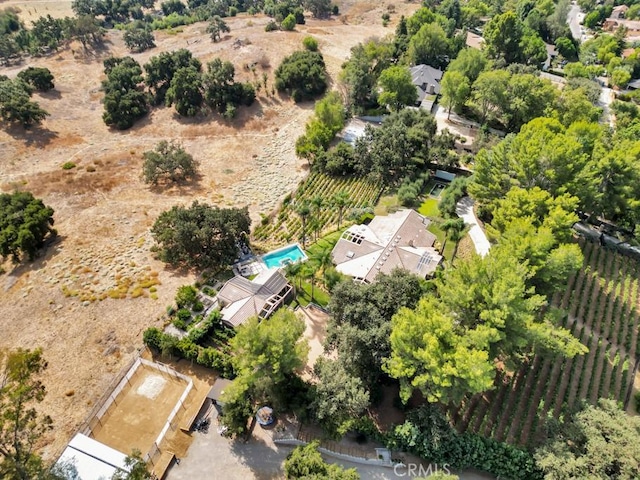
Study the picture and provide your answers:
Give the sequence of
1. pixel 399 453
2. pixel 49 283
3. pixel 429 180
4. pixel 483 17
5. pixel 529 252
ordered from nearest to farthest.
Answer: pixel 399 453 → pixel 529 252 → pixel 49 283 → pixel 429 180 → pixel 483 17

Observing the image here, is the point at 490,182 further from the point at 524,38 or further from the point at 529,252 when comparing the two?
the point at 524,38

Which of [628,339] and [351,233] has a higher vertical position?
[351,233]

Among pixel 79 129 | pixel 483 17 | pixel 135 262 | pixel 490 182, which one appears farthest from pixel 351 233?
pixel 483 17

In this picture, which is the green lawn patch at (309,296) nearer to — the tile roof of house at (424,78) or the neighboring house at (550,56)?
the tile roof of house at (424,78)

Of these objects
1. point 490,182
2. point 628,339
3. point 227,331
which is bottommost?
point 628,339

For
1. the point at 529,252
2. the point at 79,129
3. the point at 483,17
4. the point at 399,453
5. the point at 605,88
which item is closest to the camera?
the point at 399,453

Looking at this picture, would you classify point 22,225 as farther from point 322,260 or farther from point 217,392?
point 322,260

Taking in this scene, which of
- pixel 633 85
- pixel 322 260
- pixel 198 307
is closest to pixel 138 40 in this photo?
pixel 198 307

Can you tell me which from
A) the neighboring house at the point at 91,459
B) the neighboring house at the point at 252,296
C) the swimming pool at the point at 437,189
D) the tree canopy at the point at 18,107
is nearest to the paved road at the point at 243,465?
the neighboring house at the point at 91,459

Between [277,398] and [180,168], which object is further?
[180,168]
